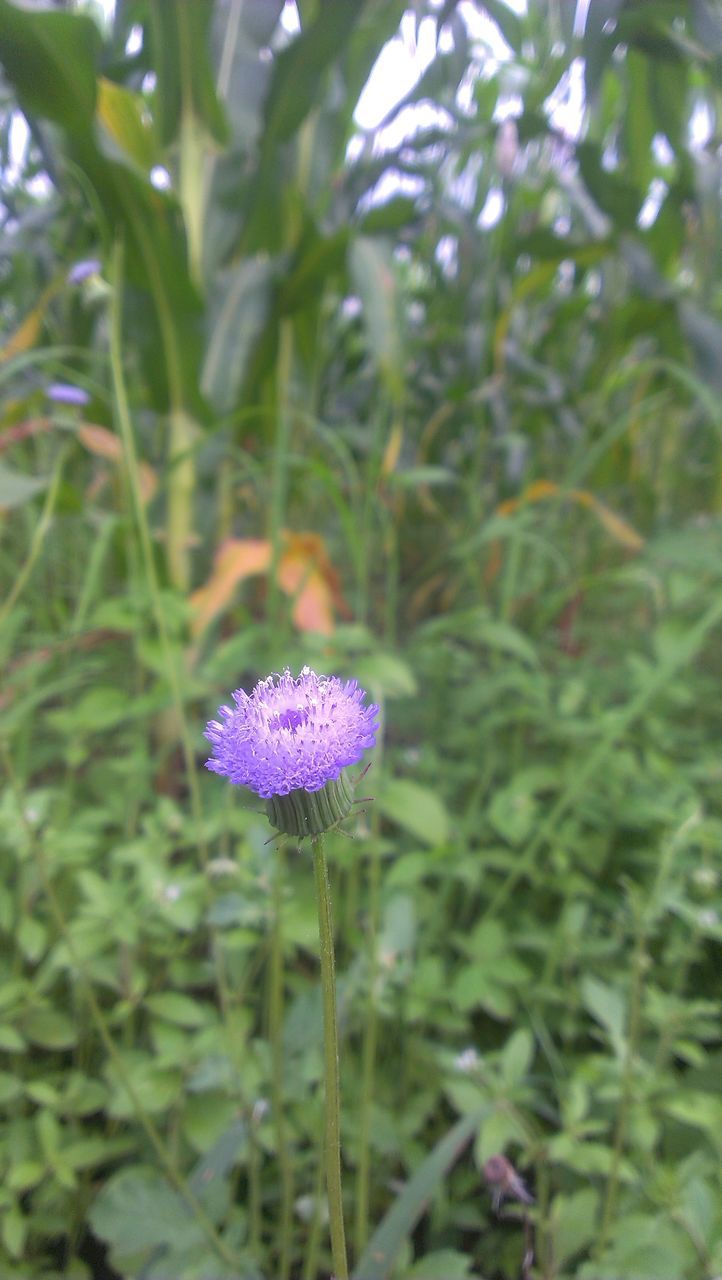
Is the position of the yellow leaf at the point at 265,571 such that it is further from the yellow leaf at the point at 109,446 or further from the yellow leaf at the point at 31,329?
the yellow leaf at the point at 31,329

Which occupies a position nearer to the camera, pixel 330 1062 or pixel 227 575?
pixel 330 1062

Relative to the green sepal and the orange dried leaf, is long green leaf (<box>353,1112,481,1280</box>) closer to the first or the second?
the green sepal

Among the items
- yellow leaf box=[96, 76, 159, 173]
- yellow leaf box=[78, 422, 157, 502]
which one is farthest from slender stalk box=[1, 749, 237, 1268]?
yellow leaf box=[96, 76, 159, 173]

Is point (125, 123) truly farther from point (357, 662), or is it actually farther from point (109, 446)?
point (357, 662)

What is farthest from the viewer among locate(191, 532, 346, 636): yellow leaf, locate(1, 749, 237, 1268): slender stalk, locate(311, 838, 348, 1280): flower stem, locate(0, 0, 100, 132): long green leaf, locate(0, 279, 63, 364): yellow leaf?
locate(0, 279, 63, 364): yellow leaf

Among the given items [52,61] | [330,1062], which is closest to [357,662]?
[330,1062]

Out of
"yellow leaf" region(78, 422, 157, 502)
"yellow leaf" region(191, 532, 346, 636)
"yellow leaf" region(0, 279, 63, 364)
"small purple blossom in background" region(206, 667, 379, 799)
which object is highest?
"yellow leaf" region(0, 279, 63, 364)
